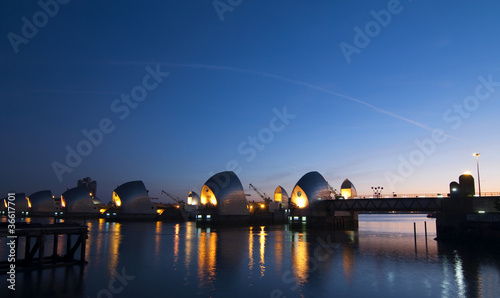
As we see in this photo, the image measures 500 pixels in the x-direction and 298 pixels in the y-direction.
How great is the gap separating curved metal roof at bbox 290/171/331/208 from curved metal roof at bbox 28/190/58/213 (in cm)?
11986

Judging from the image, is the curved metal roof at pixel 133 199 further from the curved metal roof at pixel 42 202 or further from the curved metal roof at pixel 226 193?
the curved metal roof at pixel 42 202

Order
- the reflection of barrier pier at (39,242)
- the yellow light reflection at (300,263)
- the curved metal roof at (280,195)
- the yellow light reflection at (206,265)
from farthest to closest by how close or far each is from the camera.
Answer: the curved metal roof at (280,195)
the yellow light reflection at (300,263)
the reflection of barrier pier at (39,242)
the yellow light reflection at (206,265)

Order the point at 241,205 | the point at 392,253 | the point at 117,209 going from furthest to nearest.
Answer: the point at 117,209 < the point at 241,205 < the point at 392,253

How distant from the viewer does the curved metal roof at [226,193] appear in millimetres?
90938

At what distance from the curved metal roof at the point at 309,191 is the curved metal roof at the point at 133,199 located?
55157mm

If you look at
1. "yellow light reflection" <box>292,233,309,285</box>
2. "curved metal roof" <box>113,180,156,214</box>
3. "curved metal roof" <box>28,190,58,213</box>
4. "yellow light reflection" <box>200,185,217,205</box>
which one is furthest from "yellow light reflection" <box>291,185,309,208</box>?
"curved metal roof" <box>28,190,58,213</box>

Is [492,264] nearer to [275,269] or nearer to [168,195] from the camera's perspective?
[275,269]

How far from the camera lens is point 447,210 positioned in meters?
51.7

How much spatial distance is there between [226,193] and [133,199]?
3827 centimetres

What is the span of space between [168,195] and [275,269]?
150 metres

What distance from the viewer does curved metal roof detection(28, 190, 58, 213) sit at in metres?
152

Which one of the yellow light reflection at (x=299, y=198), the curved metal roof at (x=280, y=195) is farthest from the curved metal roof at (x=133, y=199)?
the yellow light reflection at (x=299, y=198)

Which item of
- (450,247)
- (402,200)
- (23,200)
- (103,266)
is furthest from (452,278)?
(23,200)

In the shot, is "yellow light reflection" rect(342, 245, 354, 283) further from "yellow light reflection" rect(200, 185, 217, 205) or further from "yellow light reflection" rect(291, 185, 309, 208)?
"yellow light reflection" rect(200, 185, 217, 205)
